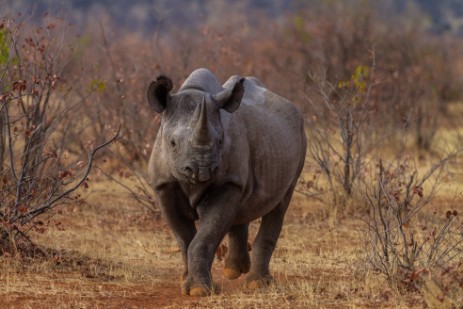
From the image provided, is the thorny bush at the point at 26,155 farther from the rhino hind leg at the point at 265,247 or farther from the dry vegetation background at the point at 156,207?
the rhino hind leg at the point at 265,247

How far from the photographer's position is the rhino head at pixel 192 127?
635 centimetres

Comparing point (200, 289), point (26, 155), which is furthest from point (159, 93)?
point (26, 155)

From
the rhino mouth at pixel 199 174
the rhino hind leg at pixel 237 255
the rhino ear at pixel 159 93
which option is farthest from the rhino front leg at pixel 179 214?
→ the rhino hind leg at pixel 237 255

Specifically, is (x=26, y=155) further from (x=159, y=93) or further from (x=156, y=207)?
(x=156, y=207)

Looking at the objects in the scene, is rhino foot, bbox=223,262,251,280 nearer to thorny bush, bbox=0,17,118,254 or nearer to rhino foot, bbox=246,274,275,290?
rhino foot, bbox=246,274,275,290

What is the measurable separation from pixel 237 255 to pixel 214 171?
1.52 m

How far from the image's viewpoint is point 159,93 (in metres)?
6.78

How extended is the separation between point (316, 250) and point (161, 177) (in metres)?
3.09

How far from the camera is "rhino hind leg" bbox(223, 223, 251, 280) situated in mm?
7855

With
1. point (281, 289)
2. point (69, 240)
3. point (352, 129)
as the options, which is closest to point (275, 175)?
point (281, 289)

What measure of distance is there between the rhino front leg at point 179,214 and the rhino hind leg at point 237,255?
776 mm

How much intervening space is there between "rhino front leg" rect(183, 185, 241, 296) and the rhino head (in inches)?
12.7

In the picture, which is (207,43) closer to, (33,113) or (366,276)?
(33,113)

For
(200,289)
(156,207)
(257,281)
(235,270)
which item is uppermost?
(156,207)
